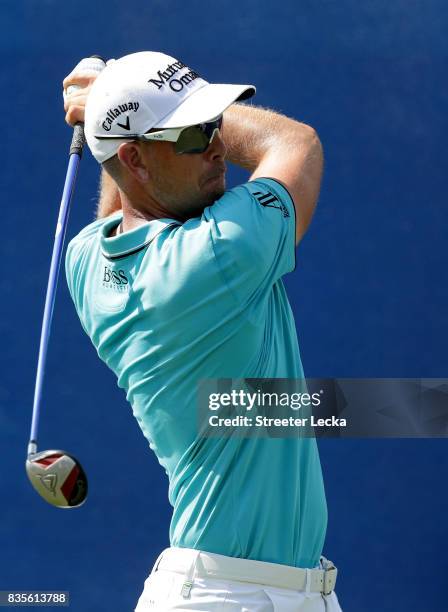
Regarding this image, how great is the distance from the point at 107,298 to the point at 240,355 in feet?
0.92

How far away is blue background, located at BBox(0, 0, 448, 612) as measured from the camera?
388 centimetres

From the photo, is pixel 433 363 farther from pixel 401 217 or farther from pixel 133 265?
pixel 133 265

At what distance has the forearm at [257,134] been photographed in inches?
78.4

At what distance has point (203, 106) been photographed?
1.88m

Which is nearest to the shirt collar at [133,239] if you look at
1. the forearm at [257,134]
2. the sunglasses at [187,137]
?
the sunglasses at [187,137]

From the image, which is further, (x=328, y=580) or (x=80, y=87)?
(x=80, y=87)

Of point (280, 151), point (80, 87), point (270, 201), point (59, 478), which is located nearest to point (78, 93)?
point (80, 87)

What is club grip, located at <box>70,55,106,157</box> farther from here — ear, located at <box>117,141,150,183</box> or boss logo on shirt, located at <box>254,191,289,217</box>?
boss logo on shirt, located at <box>254,191,289,217</box>

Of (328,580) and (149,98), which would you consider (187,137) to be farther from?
(328,580)

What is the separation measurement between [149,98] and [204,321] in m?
0.37

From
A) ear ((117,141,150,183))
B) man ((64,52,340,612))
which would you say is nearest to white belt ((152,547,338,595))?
man ((64,52,340,612))

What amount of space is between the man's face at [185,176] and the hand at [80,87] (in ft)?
1.15

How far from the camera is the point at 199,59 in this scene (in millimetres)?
3965

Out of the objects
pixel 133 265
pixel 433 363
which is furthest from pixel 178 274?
pixel 433 363
